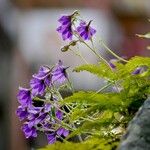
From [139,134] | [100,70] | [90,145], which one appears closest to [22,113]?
[100,70]

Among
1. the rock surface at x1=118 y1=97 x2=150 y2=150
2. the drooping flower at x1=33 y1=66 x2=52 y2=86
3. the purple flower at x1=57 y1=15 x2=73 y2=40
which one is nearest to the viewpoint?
the rock surface at x1=118 y1=97 x2=150 y2=150

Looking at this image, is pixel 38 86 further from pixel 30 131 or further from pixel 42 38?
pixel 42 38

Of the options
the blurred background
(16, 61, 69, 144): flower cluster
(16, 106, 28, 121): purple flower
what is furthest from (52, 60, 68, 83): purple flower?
the blurred background

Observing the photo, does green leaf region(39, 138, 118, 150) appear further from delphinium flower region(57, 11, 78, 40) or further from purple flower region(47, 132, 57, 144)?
delphinium flower region(57, 11, 78, 40)

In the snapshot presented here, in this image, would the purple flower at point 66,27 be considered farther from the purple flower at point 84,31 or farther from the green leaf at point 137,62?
the green leaf at point 137,62

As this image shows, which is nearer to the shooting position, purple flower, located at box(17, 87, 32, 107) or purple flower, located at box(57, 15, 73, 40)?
purple flower, located at box(17, 87, 32, 107)

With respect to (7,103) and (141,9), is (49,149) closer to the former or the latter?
(7,103)

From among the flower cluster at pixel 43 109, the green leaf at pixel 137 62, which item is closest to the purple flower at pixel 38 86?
the flower cluster at pixel 43 109
